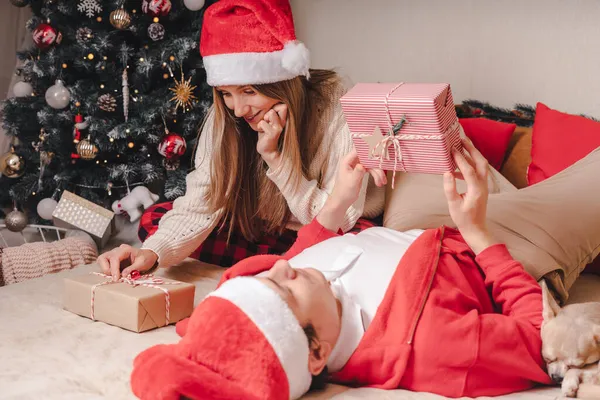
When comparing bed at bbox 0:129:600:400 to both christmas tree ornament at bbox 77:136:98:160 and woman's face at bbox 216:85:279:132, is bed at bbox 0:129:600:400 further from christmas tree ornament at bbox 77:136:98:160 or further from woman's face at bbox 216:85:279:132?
christmas tree ornament at bbox 77:136:98:160

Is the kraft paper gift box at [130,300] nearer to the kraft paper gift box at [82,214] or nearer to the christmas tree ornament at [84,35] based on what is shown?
the kraft paper gift box at [82,214]

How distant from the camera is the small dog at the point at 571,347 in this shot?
3.92 feet

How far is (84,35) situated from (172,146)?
623 millimetres

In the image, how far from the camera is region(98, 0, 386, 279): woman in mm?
1896

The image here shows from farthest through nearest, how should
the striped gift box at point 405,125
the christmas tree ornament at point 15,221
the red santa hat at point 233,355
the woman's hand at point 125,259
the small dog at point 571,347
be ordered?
the christmas tree ornament at point 15,221, the woman's hand at point 125,259, the striped gift box at point 405,125, the small dog at point 571,347, the red santa hat at point 233,355

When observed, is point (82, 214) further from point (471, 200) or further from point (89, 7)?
point (471, 200)

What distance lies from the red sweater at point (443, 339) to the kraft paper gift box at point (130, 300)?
0.99ft

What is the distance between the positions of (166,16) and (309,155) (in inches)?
50.8

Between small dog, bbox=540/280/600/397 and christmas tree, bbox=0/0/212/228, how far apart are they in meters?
2.01

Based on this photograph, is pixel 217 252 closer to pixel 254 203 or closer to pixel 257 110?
pixel 254 203

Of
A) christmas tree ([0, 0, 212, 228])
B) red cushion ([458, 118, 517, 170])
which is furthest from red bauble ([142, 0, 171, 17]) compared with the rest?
red cushion ([458, 118, 517, 170])

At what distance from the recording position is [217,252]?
2217 mm

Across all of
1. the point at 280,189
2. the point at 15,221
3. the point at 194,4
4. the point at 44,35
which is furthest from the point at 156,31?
the point at 280,189

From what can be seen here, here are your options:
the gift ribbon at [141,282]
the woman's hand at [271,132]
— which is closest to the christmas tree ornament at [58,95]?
the woman's hand at [271,132]
